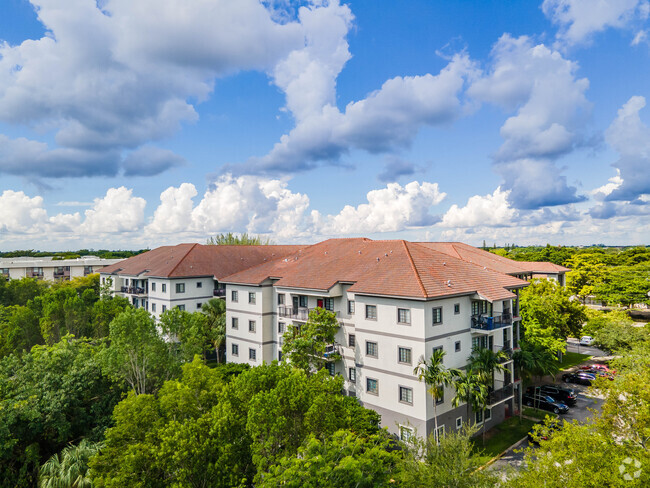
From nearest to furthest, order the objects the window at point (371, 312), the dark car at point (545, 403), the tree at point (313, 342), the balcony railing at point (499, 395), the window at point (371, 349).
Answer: the balcony railing at point (499, 395), the window at point (371, 349), the window at point (371, 312), the tree at point (313, 342), the dark car at point (545, 403)

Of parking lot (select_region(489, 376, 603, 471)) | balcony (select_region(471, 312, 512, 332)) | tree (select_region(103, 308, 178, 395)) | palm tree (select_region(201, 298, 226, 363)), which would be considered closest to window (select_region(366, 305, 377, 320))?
balcony (select_region(471, 312, 512, 332))

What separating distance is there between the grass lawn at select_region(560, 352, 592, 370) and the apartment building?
17851mm

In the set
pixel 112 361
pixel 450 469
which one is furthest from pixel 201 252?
pixel 450 469

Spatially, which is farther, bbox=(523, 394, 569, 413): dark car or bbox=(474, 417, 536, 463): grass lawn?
bbox=(523, 394, 569, 413): dark car

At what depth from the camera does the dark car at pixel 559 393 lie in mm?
37031

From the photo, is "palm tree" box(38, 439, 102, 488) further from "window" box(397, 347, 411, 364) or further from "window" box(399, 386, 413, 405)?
"window" box(397, 347, 411, 364)

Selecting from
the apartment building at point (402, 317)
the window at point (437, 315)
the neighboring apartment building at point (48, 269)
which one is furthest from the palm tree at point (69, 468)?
the neighboring apartment building at point (48, 269)

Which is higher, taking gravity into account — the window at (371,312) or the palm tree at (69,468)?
the window at (371,312)

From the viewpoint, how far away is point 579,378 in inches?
1700

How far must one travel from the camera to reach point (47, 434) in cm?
2894

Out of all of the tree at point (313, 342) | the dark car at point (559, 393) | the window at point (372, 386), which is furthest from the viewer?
the dark car at point (559, 393)

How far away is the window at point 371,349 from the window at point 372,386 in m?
1.99

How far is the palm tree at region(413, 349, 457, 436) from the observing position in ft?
87.3

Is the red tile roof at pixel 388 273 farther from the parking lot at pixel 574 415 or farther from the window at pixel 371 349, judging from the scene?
the parking lot at pixel 574 415
